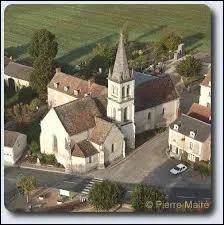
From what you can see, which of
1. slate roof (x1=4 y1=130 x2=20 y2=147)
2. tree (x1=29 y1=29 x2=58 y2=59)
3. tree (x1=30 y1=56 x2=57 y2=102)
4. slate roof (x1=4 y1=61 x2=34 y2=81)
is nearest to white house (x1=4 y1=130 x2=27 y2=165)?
slate roof (x1=4 y1=130 x2=20 y2=147)

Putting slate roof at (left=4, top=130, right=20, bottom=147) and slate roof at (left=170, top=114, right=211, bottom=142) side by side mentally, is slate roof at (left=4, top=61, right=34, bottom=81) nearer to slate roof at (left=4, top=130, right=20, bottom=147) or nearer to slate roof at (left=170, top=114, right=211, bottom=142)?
slate roof at (left=4, top=130, right=20, bottom=147)

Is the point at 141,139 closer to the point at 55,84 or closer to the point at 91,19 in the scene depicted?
the point at 55,84

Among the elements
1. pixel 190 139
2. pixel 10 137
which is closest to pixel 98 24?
pixel 10 137

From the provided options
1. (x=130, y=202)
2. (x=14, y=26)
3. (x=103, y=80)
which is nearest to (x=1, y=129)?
(x=130, y=202)

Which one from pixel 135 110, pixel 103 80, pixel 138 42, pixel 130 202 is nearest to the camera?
pixel 130 202

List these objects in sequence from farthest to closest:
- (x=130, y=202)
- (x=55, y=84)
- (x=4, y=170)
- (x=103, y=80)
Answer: (x=103, y=80), (x=55, y=84), (x=4, y=170), (x=130, y=202)

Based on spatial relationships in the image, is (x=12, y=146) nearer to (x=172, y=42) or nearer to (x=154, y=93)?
(x=154, y=93)
